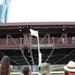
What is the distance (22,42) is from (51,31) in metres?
3.05

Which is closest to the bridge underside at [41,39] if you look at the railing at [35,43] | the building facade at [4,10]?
the railing at [35,43]

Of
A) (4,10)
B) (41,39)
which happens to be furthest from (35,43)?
(4,10)

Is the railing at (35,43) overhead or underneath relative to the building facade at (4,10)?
overhead

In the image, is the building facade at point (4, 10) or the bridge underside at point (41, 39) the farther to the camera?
the building facade at point (4, 10)

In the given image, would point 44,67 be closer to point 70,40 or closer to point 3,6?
point 70,40

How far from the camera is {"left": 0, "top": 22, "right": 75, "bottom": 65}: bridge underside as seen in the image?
26703 mm

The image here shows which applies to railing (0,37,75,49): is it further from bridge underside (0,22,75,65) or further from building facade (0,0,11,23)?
building facade (0,0,11,23)

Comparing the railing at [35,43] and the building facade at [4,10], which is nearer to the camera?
the railing at [35,43]

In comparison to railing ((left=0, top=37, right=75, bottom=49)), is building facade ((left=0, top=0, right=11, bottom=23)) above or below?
below

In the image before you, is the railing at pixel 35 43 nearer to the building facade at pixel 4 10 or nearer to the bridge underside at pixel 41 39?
the bridge underside at pixel 41 39

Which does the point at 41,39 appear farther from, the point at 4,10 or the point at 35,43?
the point at 4,10

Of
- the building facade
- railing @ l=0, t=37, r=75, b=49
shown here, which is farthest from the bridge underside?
the building facade

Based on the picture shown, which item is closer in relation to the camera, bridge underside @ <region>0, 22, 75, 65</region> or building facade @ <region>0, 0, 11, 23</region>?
bridge underside @ <region>0, 22, 75, 65</region>

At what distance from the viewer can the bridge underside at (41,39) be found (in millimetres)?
26703
